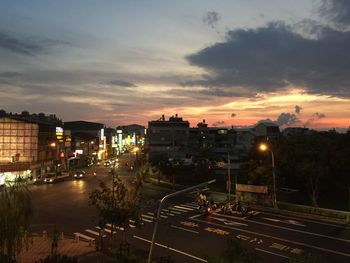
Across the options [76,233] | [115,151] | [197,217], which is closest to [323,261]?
[197,217]

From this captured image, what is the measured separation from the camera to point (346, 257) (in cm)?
2716

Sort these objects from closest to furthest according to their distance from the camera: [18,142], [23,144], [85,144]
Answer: [18,142]
[23,144]
[85,144]

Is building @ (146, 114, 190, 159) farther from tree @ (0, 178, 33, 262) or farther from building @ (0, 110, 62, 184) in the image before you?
tree @ (0, 178, 33, 262)

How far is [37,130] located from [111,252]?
59.8 metres

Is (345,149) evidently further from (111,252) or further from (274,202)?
(111,252)

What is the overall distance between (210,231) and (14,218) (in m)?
17.6

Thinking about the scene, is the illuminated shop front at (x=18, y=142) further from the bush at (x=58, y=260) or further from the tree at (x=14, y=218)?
the tree at (x=14, y=218)

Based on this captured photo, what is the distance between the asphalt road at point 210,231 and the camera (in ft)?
91.4

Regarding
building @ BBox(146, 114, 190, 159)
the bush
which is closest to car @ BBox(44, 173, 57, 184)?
building @ BBox(146, 114, 190, 159)

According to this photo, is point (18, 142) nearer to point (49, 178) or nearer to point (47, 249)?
point (49, 178)

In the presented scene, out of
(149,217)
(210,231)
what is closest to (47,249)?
(210,231)

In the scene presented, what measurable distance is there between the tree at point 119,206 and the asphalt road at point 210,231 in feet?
8.04

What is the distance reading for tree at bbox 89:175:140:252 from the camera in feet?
85.6

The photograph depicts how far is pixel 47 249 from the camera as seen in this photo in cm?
2711
